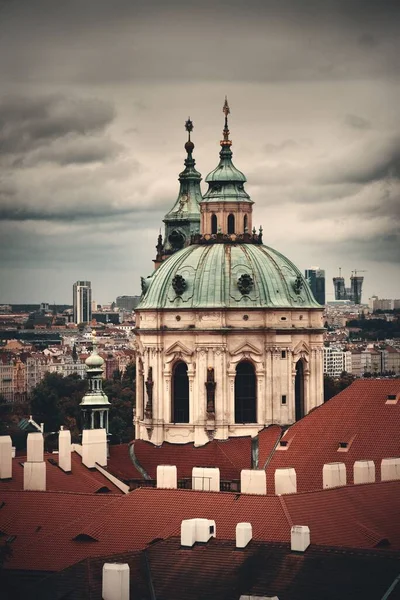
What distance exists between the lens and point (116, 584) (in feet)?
213

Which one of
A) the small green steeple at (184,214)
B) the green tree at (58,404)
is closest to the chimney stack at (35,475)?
the small green steeple at (184,214)

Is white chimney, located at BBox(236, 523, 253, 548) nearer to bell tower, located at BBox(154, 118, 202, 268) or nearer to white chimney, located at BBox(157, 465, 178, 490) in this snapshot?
white chimney, located at BBox(157, 465, 178, 490)

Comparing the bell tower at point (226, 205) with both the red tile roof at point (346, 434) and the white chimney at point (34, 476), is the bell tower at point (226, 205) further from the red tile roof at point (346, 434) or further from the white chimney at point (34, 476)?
the white chimney at point (34, 476)

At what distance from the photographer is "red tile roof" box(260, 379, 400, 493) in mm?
93250

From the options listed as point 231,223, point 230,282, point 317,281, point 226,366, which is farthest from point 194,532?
point 317,281

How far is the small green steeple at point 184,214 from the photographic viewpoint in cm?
13062

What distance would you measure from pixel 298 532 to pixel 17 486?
77.8ft

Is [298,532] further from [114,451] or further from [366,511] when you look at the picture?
[114,451]

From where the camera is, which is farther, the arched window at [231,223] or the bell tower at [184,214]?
the bell tower at [184,214]

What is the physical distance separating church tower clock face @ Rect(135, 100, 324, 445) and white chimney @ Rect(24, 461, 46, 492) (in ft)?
48.6

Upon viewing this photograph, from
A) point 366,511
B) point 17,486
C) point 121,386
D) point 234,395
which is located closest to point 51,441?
point 121,386

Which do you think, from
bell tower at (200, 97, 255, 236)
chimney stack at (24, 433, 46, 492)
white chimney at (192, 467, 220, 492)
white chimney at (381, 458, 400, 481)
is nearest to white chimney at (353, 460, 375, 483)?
white chimney at (381, 458, 400, 481)

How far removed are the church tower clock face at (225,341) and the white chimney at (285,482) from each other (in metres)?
14.6

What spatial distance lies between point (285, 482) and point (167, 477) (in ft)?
17.2
